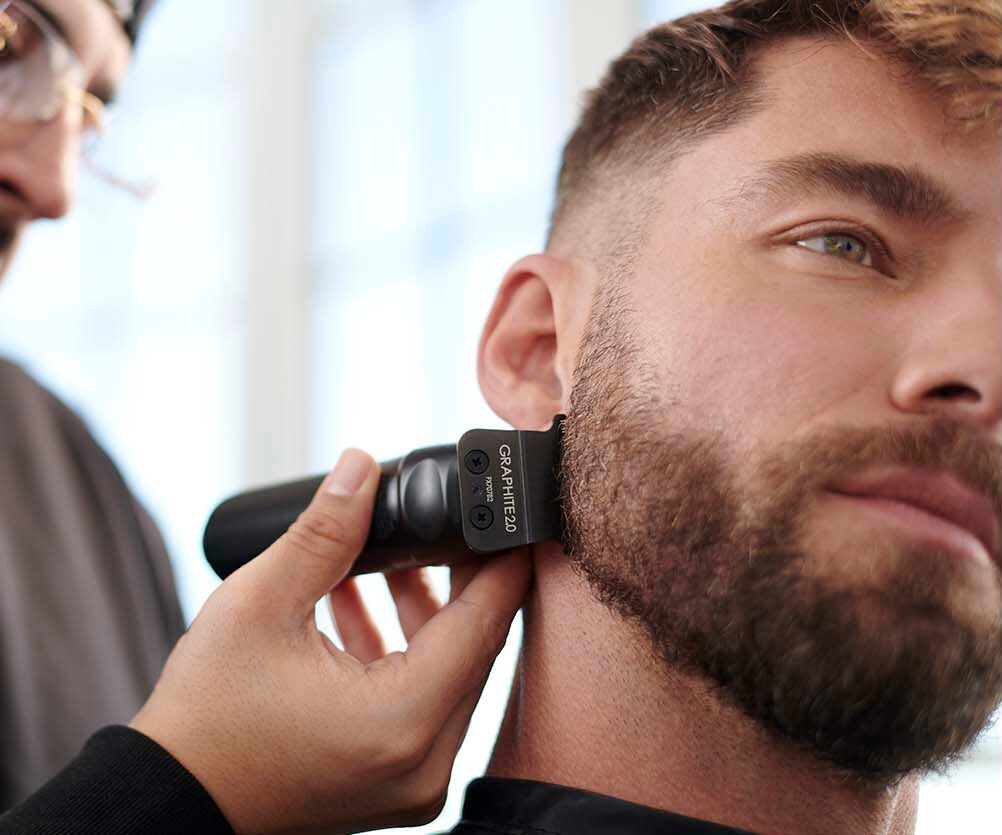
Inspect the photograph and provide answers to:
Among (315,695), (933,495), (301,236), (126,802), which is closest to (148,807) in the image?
(126,802)

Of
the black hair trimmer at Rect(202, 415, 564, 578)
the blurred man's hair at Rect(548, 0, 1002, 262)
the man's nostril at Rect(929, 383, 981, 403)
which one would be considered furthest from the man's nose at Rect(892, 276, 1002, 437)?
the black hair trimmer at Rect(202, 415, 564, 578)

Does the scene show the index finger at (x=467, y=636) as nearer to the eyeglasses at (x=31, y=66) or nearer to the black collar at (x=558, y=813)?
the black collar at (x=558, y=813)

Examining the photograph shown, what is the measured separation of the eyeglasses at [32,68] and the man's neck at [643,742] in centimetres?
84

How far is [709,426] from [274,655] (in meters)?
0.46

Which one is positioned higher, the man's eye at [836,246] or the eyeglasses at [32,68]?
the eyeglasses at [32,68]

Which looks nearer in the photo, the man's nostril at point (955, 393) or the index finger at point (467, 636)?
the man's nostril at point (955, 393)

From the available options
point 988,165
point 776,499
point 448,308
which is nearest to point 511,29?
point 448,308

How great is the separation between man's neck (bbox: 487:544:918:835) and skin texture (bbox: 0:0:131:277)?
77 cm

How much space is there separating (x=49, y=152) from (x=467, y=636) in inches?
32.6

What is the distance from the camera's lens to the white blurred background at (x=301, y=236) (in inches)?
121

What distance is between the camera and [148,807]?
41.1 inches

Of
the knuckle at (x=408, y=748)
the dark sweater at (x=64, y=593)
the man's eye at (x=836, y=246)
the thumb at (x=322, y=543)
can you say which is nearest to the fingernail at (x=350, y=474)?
the thumb at (x=322, y=543)

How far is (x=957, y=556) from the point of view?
35.5 inches

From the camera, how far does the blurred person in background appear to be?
144cm
